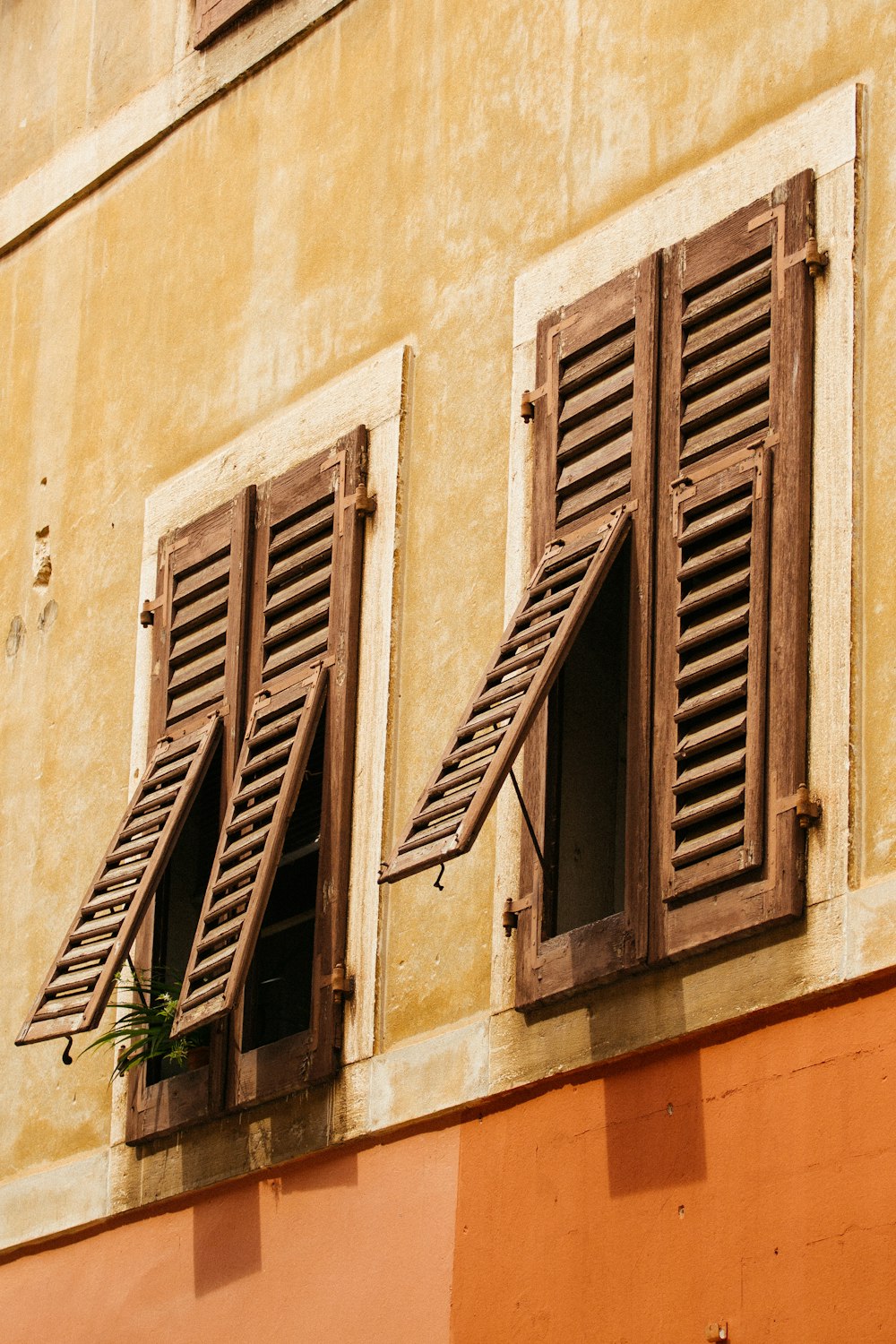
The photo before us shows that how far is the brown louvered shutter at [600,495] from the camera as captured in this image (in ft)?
23.6

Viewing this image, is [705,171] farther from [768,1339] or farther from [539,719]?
[768,1339]

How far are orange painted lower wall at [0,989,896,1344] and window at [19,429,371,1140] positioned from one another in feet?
1.43

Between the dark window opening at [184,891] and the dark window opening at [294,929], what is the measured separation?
0.99ft

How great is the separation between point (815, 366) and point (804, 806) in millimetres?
1151

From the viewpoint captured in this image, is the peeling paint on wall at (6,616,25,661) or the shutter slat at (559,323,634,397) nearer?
the shutter slat at (559,323,634,397)

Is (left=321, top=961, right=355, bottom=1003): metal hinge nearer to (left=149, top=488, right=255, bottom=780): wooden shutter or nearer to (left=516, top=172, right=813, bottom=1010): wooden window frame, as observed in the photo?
(left=516, top=172, right=813, bottom=1010): wooden window frame

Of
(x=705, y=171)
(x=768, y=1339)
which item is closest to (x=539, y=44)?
(x=705, y=171)

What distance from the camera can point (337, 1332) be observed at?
301 inches

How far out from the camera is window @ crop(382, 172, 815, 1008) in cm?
696

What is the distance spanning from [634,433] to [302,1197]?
225 centimetres

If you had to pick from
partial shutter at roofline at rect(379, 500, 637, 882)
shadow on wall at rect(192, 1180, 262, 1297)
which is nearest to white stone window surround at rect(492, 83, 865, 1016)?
partial shutter at roofline at rect(379, 500, 637, 882)

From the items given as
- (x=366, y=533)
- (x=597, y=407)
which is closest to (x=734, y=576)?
(x=597, y=407)

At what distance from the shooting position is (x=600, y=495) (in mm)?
7688

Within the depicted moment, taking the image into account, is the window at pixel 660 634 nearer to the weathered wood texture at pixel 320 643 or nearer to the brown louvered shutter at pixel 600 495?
the brown louvered shutter at pixel 600 495
